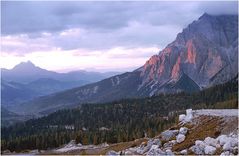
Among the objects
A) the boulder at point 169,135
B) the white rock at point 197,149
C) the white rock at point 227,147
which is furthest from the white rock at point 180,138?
the white rock at point 227,147

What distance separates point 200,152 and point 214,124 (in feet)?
47.4

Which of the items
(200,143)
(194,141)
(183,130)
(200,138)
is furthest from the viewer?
(183,130)

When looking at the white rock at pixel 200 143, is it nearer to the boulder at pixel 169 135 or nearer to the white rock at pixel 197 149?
the white rock at pixel 197 149

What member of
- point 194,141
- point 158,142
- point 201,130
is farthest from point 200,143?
point 158,142

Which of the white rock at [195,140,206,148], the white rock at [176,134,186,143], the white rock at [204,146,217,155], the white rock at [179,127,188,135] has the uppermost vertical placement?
the white rock at [179,127,188,135]

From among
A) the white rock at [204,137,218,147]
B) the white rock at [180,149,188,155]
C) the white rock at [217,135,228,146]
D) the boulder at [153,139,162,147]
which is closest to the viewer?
the white rock at [217,135,228,146]

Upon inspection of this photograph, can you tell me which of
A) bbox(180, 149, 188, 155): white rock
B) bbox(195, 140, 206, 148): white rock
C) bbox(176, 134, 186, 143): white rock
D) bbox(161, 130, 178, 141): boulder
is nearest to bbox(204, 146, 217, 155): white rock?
bbox(195, 140, 206, 148): white rock

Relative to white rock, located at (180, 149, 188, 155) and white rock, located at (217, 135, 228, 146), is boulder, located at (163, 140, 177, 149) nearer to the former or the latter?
white rock, located at (180, 149, 188, 155)

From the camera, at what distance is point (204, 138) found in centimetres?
6669

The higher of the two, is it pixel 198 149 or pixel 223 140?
pixel 223 140

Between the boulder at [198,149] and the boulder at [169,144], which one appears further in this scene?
the boulder at [169,144]

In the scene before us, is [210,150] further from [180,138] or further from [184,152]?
[180,138]

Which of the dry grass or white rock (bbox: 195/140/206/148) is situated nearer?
white rock (bbox: 195/140/206/148)

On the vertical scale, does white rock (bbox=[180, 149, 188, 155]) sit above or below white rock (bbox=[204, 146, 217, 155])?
below
